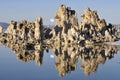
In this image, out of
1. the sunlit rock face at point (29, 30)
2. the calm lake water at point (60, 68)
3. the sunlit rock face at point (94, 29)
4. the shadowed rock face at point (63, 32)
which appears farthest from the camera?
the sunlit rock face at point (94, 29)

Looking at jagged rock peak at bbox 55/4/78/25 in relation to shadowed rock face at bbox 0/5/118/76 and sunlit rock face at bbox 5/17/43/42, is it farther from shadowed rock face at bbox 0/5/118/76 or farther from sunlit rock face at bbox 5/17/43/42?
sunlit rock face at bbox 5/17/43/42

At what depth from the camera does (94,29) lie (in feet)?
533

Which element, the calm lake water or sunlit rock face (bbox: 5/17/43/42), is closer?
the calm lake water

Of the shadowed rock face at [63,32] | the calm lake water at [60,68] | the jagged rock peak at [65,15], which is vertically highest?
the jagged rock peak at [65,15]

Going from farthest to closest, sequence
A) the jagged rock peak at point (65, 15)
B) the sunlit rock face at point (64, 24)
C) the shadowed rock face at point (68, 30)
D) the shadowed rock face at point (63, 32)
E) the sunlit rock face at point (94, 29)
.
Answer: the jagged rock peak at point (65, 15)
the sunlit rock face at point (94, 29)
the sunlit rock face at point (64, 24)
the shadowed rock face at point (68, 30)
the shadowed rock face at point (63, 32)

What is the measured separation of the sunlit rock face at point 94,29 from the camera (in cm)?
15525

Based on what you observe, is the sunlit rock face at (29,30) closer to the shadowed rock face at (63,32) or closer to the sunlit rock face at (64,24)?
the shadowed rock face at (63,32)

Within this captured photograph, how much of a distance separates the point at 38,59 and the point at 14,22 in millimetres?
80483

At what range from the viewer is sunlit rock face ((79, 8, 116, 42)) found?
509 feet

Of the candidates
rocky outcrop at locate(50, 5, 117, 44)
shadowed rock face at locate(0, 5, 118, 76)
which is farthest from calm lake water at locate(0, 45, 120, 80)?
rocky outcrop at locate(50, 5, 117, 44)

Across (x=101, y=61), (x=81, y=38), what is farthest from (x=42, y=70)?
(x=81, y=38)

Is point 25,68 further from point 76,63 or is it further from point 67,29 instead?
point 67,29

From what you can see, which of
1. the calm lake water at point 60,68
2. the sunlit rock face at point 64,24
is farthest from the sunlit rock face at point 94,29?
the calm lake water at point 60,68

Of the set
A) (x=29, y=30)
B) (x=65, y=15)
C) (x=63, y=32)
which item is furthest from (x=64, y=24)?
(x=29, y=30)
